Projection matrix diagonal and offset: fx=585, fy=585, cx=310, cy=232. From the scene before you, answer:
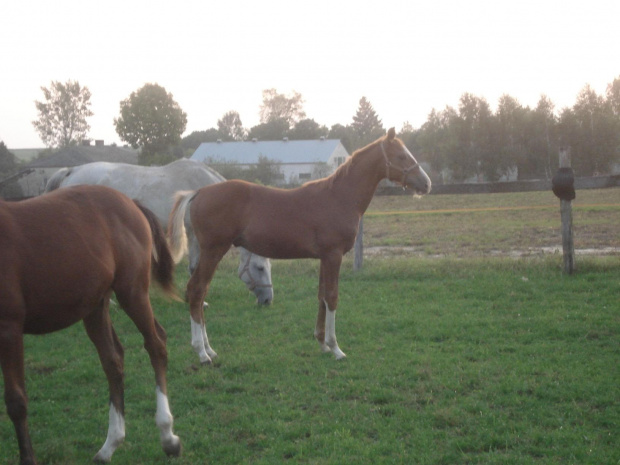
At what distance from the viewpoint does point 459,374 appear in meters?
5.05

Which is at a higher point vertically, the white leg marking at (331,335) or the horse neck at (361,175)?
the horse neck at (361,175)

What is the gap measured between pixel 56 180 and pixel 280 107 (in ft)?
221

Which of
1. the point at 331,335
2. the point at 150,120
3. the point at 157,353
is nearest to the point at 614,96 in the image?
the point at 331,335

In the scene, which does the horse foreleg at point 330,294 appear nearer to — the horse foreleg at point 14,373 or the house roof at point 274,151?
the horse foreleg at point 14,373

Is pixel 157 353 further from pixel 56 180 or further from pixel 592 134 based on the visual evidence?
pixel 592 134

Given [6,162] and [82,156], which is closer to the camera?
[6,162]

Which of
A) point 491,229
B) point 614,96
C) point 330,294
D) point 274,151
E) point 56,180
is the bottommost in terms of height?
point 491,229

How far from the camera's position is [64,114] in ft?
199

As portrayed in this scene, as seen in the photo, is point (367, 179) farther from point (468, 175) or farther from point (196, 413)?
point (468, 175)

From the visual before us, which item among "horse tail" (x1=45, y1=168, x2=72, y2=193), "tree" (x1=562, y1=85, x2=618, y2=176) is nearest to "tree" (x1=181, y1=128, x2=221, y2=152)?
"tree" (x1=562, y1=85, x2=618, y2=176)

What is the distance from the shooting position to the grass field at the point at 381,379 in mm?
3771

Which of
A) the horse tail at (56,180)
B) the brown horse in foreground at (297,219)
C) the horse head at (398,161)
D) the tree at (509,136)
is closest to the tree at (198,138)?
the tree at (509,136)

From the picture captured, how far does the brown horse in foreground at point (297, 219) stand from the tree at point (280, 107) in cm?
6939

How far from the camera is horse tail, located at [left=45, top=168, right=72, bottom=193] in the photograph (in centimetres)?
967
